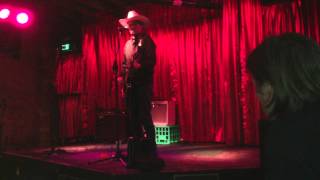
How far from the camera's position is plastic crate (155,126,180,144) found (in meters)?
6.72

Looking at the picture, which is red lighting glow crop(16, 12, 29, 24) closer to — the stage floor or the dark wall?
the dark wall

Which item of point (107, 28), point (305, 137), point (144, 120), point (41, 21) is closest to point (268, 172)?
point (305, 137)

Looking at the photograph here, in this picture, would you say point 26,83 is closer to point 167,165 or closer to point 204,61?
point 204,61

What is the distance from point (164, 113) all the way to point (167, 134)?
0.39m

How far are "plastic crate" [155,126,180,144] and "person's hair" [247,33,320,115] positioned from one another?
5.78 metres

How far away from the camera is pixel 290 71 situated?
0.96 meters

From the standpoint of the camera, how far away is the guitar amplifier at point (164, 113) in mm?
6824

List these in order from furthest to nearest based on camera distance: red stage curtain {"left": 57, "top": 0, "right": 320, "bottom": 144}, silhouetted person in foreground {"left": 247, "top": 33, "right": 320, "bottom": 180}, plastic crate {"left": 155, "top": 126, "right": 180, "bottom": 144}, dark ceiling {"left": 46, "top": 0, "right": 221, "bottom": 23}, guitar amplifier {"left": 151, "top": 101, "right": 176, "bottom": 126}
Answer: dark ceiling {"left": 46, "top": 0, "right": 221, "bottom": 23} < guitar amplifier {"left": 151, "top": 101, "right": 176, "bottom": 126} < plastic crate {"left": 155, "top": 126, "right": 180, "bottom": 144} < red stage curtain {"left": 57, "top": 0, "right": 320, "bottom": 144} < silhouetted person in foreground {"left": 247, "top": 33, "right": 320, "bottom": 180}

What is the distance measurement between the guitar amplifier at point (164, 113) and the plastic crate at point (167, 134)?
0.25ft

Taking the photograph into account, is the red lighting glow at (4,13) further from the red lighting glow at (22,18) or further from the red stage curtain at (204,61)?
the red stage curtain at (204,61)

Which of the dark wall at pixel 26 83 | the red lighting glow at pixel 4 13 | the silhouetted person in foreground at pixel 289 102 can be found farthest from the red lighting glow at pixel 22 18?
the silhouetted person in foreground at pixel 289 102

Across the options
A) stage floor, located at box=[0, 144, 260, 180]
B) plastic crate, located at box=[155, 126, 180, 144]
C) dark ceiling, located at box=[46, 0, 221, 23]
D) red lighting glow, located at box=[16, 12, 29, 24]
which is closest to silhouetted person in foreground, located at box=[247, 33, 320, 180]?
stage floor, located at box=[0, 144, 260, 180]

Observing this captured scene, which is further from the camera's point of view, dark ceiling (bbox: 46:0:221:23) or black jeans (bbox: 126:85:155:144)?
dark ceiling (bbox: 46:0:221:23)

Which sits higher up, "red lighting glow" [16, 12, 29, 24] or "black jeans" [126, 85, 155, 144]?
"red lighting glow" [16, 12, 29, 24]
